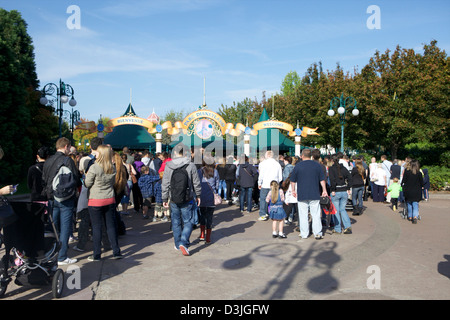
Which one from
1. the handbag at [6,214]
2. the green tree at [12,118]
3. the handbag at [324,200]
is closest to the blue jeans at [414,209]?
the handbag at [324,200]

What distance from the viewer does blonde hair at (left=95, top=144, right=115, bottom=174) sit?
604cm

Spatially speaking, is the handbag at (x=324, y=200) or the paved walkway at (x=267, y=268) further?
the handbag at (x=324, y=200)

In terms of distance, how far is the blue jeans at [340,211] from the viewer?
861 cm

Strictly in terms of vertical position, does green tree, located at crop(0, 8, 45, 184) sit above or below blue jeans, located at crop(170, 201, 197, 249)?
above

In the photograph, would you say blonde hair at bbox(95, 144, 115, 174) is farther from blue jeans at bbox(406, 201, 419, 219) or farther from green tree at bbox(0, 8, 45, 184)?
green tree at bbox(0, 8, 45, 184)

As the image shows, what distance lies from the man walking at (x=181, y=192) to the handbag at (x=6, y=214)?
109 inches

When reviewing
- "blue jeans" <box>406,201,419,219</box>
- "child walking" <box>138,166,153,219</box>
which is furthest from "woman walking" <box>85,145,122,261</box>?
"blue jeans" <box>406,201,419,219</box>

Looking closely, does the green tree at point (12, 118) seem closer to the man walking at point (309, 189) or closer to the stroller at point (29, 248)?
the stroller at point (29, 248)

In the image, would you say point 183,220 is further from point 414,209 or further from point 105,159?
point 414,209

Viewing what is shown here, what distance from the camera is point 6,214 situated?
4.29 metres

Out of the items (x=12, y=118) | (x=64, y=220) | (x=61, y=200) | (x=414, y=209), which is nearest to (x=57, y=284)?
(x=64, y=220)

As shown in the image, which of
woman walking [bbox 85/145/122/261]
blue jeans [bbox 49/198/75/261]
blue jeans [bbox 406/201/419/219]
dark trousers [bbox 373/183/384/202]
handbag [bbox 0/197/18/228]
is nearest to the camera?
handbag [bbox 0/197/18/228]

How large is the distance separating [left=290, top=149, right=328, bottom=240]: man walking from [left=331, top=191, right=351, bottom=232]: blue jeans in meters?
0.78
